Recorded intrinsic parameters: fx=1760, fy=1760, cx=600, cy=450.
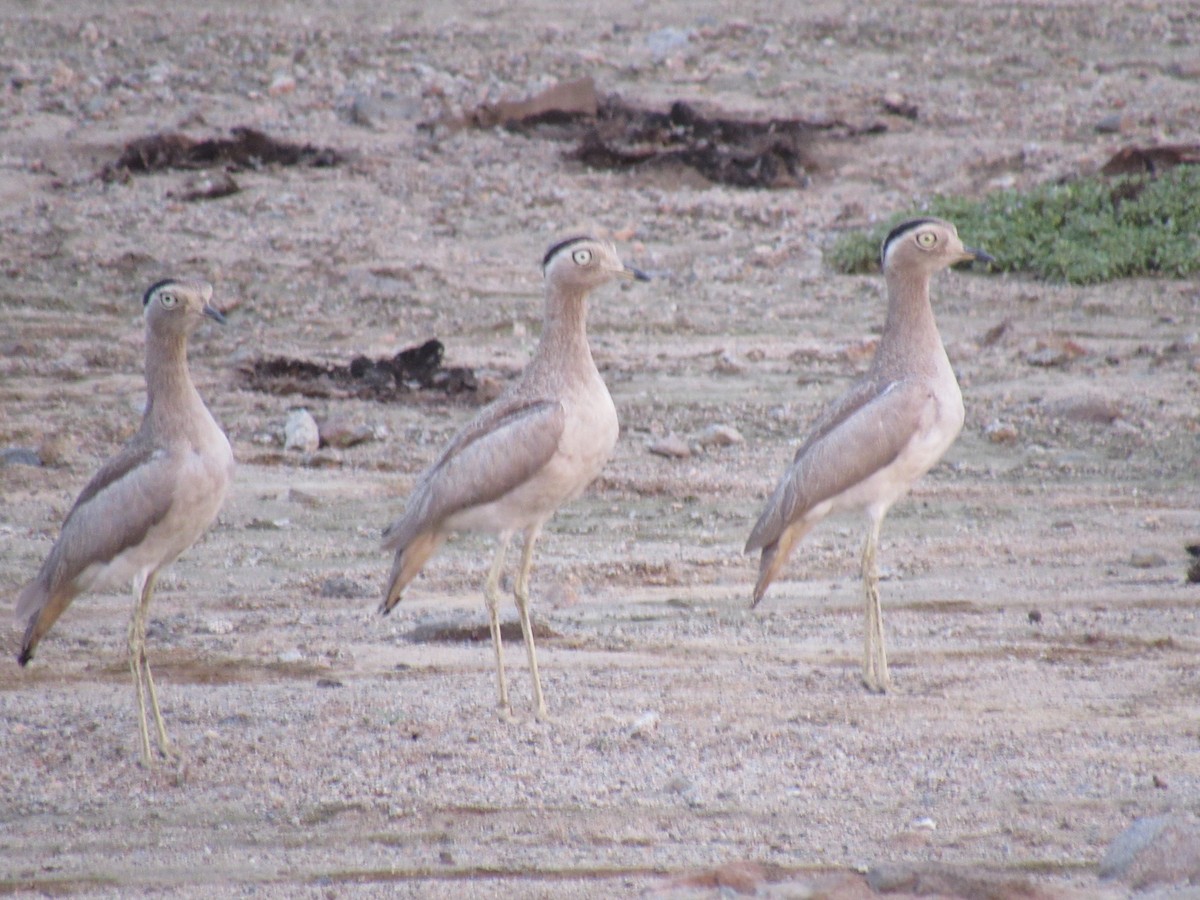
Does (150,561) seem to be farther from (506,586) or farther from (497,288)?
(497,288)

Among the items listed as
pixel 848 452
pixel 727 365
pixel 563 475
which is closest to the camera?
pixel 563 475

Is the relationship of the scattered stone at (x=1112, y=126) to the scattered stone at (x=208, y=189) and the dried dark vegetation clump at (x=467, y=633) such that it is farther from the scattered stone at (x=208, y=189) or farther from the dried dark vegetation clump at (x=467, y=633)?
the dried dark vegetation clump at (x=467, y=633)

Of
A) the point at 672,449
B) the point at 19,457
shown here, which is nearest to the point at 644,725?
the point at 672,449

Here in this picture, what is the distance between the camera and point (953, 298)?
11203 mm

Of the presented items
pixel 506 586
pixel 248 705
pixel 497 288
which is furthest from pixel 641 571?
pixel 497 288

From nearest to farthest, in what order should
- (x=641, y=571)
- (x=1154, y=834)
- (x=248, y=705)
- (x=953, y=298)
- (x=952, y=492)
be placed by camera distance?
(x=1154, y=834)
(x=248, y=705)
(x=641, y=571)
(x=952, y=492)
(x=953, y=298)

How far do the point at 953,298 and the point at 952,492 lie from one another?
10.4 feet

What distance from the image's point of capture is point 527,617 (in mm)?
6078

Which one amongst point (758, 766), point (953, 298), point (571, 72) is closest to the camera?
point (758, 766)

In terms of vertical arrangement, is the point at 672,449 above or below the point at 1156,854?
above

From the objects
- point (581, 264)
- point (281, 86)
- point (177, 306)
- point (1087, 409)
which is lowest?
point (1087, 409)

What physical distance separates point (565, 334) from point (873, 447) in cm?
118

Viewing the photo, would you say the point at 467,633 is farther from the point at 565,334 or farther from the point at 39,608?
the point at 39,608

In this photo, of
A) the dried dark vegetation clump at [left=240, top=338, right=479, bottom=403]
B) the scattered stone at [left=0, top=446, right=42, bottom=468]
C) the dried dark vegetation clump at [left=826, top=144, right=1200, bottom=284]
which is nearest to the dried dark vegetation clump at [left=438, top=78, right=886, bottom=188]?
the dried dark vegetation clump at [left=826, top=144, right=1200, bottom=284]
